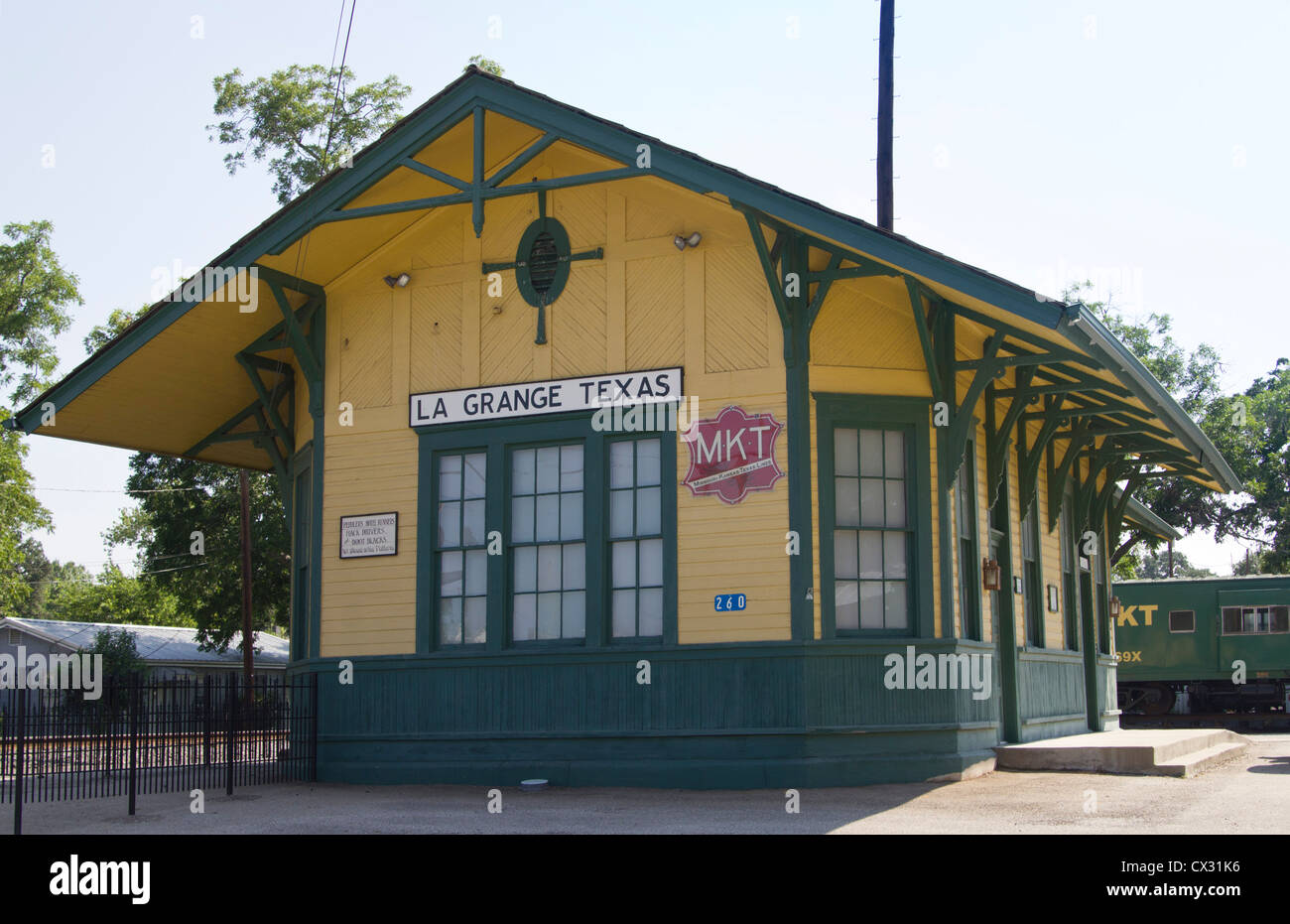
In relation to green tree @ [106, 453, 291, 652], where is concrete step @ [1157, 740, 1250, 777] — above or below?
below

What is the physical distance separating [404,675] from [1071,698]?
937 centimetres

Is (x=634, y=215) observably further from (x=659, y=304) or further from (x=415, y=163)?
(x=415, y=163)

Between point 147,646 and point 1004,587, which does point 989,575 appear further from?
point 147,646

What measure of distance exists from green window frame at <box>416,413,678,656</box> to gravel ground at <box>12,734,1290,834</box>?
5.40 ft

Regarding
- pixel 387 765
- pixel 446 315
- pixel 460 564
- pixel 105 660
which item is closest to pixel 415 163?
pixel 446 315

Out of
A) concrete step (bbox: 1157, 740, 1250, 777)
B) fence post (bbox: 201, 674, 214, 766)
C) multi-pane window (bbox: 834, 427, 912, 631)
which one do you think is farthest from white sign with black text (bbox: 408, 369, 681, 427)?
concrete step (bbox: 1157, 740, 1250, 777)

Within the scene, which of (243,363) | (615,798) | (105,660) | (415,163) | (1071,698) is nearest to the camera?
(615,798)

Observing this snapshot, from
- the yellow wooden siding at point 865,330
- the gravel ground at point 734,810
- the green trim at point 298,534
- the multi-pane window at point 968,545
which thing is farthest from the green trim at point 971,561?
the green trim at point 298,534

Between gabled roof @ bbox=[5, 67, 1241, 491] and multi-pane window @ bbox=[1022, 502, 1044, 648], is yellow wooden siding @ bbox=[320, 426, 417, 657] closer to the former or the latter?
gabled roof @ bbox=[5, 67, 1241, 491]

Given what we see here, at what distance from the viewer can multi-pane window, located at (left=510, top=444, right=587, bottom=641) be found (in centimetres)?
1410

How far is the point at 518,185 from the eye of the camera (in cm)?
1345

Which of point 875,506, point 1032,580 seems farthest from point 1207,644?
point 875,506

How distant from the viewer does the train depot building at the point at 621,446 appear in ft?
42.9

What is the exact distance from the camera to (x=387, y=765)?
47.6 feet
